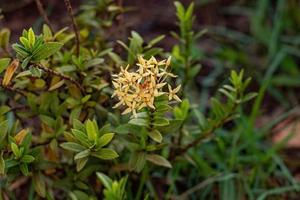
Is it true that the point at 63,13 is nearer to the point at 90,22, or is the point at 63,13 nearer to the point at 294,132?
the point at 90,22

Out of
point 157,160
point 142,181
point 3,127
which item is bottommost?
point 142,181

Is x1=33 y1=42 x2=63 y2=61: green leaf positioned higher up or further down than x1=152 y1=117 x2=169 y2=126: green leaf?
higher up

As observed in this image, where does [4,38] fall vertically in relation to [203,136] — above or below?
above

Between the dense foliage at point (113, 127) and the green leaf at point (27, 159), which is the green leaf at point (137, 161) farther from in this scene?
the green leaf at point (27, 159)

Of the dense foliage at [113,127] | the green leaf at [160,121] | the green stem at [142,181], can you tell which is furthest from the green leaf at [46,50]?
the green stem at [142,181]

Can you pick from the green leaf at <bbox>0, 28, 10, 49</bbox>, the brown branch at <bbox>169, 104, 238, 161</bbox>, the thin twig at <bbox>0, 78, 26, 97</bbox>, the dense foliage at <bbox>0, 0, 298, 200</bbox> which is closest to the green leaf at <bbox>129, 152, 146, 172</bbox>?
the dense foliage at <bbox>0, 0, 298, 200</bbox>

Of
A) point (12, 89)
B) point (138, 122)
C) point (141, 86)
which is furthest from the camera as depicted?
point (12, 89)

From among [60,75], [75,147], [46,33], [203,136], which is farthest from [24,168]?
[203,136]

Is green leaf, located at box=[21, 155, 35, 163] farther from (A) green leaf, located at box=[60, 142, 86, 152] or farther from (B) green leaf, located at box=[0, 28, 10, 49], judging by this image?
(B) green leaf, located at box=[0, 28, 10, 49]

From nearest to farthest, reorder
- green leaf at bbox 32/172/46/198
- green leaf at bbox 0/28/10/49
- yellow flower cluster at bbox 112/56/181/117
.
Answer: yellow flower cluster at bbox 112/56/181/117 < green leaf at bbox 32/172/46/198 < green leaf at bbox 0/28/10/49

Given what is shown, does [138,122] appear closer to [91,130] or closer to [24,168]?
[91,130]

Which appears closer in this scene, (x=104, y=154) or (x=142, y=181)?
(x=104, y=154)

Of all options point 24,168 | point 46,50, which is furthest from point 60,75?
point 24,168

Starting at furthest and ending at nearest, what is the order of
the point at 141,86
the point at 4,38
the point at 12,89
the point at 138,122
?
the point at 4,38 → the point at 12,89 → the point at 138,122 → the point at 141,86
